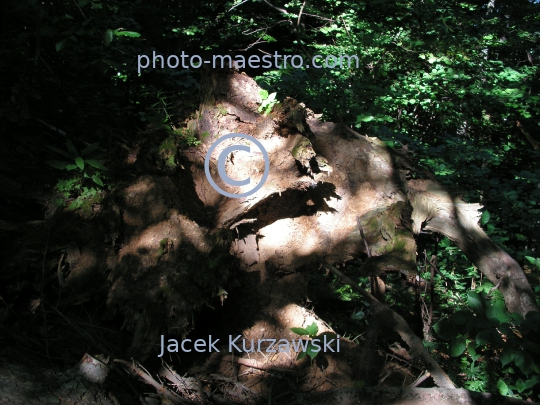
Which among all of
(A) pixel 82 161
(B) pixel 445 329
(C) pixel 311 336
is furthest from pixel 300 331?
(A) pixel 82 161

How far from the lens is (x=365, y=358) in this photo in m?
2.56

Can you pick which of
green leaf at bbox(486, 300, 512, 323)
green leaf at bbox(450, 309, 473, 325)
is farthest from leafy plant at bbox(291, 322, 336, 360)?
green leaf at bbox(486, 300, 512, 323)

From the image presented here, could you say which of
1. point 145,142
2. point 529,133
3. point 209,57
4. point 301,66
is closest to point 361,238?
point 145,142

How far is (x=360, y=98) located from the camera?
16.3 ft

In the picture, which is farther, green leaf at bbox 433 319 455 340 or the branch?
green leaf at bbox 433 319 455 340

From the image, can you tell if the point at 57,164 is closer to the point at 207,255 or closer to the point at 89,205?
the point at 89,205

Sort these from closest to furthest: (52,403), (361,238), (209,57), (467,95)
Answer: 1. (52,403)
2. (361,238)
3. (209,57)
4. (467,95)

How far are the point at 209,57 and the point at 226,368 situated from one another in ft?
8.74

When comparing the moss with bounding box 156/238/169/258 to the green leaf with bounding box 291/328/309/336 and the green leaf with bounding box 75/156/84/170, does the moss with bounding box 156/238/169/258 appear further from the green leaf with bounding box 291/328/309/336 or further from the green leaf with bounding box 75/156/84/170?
the green leaf with bounding box 291/328/309/336

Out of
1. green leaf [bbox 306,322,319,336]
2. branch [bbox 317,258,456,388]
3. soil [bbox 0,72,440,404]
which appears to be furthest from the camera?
green leaf [bbox 306,322,319,336]

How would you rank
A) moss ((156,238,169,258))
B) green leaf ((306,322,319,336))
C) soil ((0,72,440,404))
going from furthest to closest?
green leaf ((306,322,319,336)) → moss ((156,238,169,258)) → soil ((0,72,440,404))

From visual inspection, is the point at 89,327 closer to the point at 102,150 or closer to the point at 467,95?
the point at 102,150

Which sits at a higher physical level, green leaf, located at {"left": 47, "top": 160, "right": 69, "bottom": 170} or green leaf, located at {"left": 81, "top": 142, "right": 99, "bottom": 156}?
green leaf, located at {"left": 81, "top": 142, "right": 99, "bottom": 156}

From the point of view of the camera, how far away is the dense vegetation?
3.15 metres
